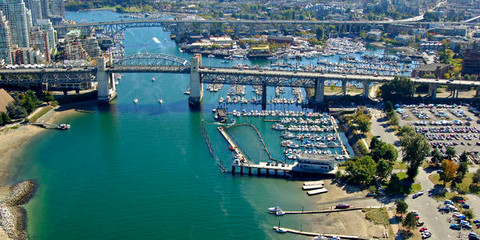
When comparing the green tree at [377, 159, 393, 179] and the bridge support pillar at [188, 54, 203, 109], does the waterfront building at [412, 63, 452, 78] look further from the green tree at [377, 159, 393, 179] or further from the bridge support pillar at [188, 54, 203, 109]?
the green tree at [377, 159, 393, 179]

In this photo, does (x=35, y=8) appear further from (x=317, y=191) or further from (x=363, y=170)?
(x=363, y=170)

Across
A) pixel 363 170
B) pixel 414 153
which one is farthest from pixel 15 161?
pixel 414 153

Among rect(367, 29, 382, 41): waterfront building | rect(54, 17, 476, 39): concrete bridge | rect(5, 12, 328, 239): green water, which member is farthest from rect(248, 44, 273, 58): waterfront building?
rect(5, 12, 328, 239): green water

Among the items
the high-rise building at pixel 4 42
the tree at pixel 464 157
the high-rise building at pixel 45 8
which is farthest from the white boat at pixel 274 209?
the high-rise building at pixel 45 8

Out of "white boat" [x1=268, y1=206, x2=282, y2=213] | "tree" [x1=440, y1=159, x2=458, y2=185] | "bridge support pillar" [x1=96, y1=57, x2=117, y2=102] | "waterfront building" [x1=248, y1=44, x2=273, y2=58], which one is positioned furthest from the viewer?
"waterfront building" [x1=248, y1=44, x2=273, y2=58]

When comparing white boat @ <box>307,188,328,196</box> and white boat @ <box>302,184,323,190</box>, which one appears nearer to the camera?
white boat @ <box>307,188,328,196</box>

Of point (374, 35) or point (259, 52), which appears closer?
point (259, 52)
